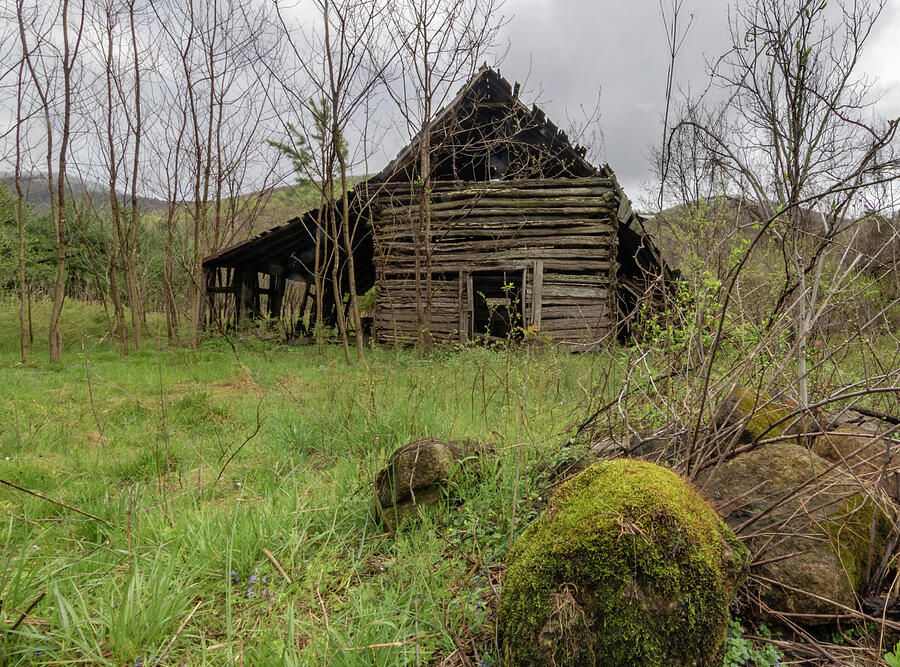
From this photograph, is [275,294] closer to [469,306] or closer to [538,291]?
[469,306]

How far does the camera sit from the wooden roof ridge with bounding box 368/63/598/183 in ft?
30.1

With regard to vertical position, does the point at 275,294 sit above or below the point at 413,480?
above

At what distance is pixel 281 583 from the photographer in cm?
196

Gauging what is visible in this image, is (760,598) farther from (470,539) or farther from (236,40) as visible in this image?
(236,40)

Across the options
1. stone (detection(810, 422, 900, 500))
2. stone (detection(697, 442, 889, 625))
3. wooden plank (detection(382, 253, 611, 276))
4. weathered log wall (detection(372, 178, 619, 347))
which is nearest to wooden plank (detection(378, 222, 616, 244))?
weathered log wall (detection(372, 178, 619, 347))

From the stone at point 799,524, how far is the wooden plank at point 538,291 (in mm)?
8072

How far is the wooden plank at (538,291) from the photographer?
1009cm

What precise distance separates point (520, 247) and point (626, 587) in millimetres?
9596

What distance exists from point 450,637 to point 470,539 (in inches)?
26.5

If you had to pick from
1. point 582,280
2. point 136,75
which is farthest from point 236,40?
point 582,280

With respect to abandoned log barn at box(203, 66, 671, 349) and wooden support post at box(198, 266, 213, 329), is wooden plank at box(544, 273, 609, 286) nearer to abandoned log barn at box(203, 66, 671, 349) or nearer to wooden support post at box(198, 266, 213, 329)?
abandoned log barn at box(203, 66, 671, 349)

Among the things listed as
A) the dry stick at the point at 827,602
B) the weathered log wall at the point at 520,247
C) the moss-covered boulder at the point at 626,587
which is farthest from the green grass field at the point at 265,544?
the weathered log wall at the point at 520,247

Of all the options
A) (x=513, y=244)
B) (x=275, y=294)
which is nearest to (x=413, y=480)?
(x=513, y=244)

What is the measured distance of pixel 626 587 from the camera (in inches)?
48.1
